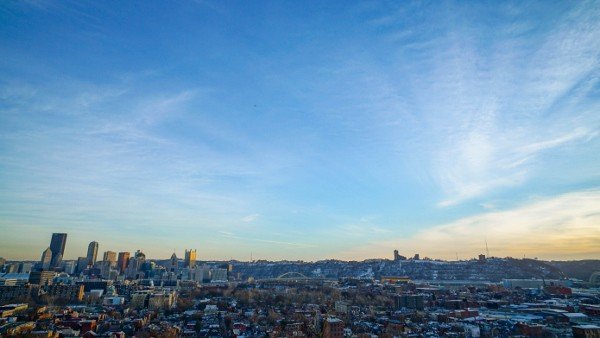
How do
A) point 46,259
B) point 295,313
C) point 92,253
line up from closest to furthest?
point 295,313 < point 46,259 < point 92,253

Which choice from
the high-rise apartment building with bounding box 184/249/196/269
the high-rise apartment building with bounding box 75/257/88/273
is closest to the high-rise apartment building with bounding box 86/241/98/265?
the high-rise apartment building with bounding box 75/257/88/273

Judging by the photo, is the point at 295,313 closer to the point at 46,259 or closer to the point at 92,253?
the point at 46,259

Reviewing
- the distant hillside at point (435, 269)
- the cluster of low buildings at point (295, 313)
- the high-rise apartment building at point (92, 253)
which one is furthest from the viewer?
the high-rise apartment building at point (92, 253)

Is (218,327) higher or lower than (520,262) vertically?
lower

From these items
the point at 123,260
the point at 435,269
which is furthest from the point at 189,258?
the point at 435,269

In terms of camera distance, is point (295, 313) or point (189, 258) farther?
point (189, 258)

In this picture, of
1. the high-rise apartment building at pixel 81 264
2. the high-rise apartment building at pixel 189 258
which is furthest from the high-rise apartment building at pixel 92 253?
the high-rise apartment building at pixel 189 258

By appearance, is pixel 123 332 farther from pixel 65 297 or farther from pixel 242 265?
pixel 242 265

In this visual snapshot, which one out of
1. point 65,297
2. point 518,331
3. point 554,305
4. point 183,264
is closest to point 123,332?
point 518,331

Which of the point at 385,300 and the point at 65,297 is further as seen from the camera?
the point at 65,297

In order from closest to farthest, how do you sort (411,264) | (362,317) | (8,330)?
1. (8,330)
2. (362,317)
3. (411,264)

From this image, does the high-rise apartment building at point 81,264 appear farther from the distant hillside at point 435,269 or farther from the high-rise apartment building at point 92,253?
the distant hillside at point 435,269
